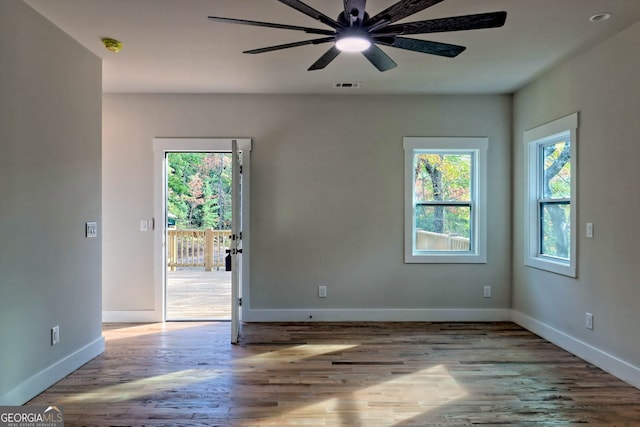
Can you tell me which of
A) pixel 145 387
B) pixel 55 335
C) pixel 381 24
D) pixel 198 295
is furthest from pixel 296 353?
pixel 198 295

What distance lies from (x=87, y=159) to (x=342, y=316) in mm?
3049

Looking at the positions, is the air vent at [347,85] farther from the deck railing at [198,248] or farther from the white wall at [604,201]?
the deck railing at [198,248]

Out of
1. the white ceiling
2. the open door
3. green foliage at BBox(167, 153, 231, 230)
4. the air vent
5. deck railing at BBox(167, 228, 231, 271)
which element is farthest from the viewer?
green foliage at BBox(167, 153, 231, 230)

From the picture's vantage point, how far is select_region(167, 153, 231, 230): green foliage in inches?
428

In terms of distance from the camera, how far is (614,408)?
256 centimetres

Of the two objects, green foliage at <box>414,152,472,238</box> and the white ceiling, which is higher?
the white ceiling

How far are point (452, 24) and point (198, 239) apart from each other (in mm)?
7264

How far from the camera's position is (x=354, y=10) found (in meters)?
1.92

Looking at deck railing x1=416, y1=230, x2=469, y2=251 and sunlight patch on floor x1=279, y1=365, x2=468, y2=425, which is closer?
sunlight patch on floor x1=279, y1=365, x2=468, y2=425

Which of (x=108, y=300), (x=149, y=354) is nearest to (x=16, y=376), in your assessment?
(x=149, y=354)

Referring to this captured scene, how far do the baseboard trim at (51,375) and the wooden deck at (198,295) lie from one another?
1285 millimetres

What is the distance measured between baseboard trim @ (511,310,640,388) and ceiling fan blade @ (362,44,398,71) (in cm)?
282

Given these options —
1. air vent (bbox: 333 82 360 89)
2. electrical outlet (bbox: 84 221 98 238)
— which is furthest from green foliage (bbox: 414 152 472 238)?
electrical outlet (bbox: 84 221 98 238)

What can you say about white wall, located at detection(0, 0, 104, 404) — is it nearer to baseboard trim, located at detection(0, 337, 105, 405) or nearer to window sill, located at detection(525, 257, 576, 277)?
baseboard trim, located at detection(0, 337, 105, 405)
